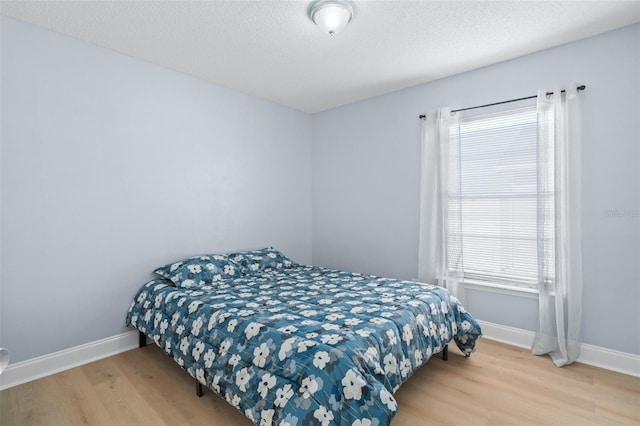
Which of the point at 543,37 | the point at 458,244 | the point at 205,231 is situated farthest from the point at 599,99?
the point at 205,231

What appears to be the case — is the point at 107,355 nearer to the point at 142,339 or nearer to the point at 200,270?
the point at 142,339

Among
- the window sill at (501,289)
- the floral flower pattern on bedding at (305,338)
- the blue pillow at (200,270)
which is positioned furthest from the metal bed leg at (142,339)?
the window sill at (501,289)

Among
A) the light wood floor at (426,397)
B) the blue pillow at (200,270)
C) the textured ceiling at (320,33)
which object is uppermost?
the textured ceiling at (320,33)

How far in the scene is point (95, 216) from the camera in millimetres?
2598

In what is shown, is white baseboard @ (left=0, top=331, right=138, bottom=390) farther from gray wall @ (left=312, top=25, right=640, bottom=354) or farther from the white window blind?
the white window blind

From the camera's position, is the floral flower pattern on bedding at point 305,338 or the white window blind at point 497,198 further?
the white window blind at point 497,198

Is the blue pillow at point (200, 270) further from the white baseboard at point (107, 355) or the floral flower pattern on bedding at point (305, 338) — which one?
the white baseboard at point (107, 355)

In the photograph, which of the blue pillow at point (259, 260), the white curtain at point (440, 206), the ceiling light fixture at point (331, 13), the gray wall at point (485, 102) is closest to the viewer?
the ceiling light fixture at point (331, 13)

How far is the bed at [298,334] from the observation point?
1470 millimetres

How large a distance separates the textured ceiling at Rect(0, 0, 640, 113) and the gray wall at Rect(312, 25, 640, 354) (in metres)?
0.19

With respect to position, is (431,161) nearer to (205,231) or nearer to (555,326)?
(555,326)

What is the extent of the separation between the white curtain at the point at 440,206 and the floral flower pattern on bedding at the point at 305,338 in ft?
2.15

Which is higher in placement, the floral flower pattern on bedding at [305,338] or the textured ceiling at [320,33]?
the textured ceiling at [320,33]

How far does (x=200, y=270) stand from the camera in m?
2.87
